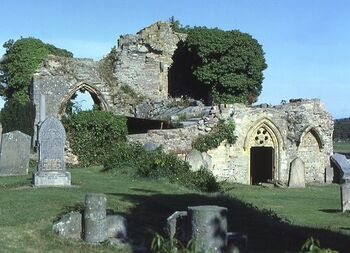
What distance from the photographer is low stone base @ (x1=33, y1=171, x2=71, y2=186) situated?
625 inches

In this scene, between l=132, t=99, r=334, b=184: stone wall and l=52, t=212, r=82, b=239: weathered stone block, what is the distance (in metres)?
14.7

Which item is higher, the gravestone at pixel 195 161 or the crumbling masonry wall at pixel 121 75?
the crumbling masonry wall at pixel 121 75

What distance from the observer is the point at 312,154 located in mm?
30719

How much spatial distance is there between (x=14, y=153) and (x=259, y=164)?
1603cm

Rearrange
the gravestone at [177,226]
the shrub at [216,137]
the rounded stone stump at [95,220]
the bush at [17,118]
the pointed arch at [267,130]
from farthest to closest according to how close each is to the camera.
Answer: the bush at [17,118] → the pointed arch at [267,130] → the shrub at [216,137] → the rounded stone stump at [95,220] → the gravestone at [177,226]

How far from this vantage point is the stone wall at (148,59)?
36094 millimetres

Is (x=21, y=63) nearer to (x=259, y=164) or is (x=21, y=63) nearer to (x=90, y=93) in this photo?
(x=90, y=93)

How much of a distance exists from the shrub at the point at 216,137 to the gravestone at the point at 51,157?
1071 centimetres

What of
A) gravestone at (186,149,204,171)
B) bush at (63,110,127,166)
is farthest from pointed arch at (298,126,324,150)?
bush at (63,110,127,166)

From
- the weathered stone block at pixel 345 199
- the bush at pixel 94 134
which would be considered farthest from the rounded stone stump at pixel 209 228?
the bush at pixel 94 134

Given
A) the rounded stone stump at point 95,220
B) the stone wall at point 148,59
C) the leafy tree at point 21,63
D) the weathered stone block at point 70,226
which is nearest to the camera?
the rounded stone stump at point 95,220

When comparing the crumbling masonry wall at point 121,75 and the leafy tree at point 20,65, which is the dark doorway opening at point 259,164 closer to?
the crumbling masonry wall at point 121,75

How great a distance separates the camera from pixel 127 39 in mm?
36625

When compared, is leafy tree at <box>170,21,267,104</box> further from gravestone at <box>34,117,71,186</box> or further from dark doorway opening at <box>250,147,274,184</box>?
gravestone at <box>34,117,71,186</box>
